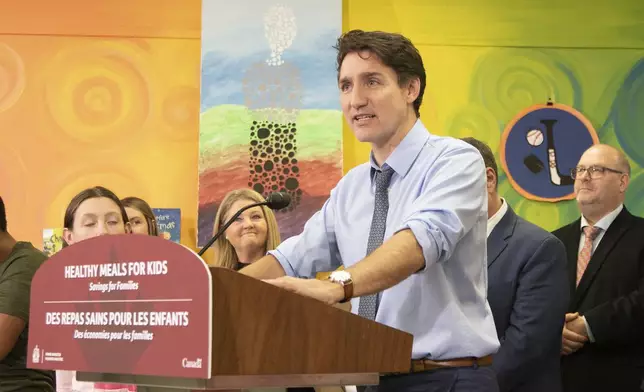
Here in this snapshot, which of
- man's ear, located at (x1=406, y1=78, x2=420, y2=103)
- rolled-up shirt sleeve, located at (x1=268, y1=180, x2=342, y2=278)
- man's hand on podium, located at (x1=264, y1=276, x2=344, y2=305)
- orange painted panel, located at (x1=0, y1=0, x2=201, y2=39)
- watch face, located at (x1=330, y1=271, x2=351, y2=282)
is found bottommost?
man's hand on podium, located at (x1=264, y1=276, x2=344, y2=305)

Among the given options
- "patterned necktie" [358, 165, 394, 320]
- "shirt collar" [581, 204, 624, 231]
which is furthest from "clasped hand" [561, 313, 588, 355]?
"patterned necktie" [358, 165, 394, 320]

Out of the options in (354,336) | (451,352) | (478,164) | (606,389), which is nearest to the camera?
(354,336)

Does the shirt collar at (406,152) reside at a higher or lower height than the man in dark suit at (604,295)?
higher

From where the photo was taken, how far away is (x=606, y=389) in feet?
11.6

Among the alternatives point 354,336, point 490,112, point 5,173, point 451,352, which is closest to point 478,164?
point 451,352

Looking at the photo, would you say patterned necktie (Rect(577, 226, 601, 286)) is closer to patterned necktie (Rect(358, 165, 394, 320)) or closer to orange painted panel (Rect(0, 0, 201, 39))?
patterned necktie (Rect(358, 165, 394, 320))

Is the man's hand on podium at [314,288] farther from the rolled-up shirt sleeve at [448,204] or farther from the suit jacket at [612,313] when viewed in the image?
the suit jacket at [612,313]

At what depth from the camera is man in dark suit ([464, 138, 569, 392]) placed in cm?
309

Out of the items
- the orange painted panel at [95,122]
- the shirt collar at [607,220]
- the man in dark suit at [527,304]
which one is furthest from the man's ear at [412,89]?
the orange painted panel at [95,122]

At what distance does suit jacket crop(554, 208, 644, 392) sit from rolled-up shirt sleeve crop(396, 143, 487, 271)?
6.13 feet

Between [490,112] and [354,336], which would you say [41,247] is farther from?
[354,336]

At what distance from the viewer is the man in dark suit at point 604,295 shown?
355 cm

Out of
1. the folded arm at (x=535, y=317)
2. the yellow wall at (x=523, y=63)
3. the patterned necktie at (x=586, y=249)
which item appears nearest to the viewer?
the folded arm at (x=535, y=317)

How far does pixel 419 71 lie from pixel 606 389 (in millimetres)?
2152
